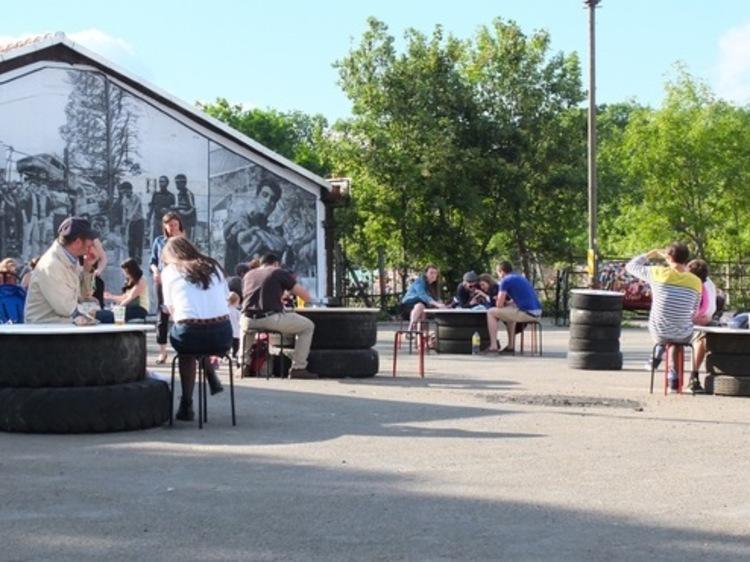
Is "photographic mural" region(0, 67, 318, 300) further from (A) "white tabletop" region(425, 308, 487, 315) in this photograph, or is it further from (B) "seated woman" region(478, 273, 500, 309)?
(A) "white tabletop" region(425, 308, 487, 315)

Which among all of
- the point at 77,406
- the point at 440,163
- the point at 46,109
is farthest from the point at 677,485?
the point at 440,163

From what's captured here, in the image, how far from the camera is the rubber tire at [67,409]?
11.8 metres

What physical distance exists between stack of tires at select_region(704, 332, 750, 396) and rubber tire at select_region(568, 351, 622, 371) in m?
4.56

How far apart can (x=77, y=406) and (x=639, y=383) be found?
8.78 meters

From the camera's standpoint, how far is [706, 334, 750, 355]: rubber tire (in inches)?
643

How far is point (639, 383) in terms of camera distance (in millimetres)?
18484

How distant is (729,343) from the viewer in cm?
1639

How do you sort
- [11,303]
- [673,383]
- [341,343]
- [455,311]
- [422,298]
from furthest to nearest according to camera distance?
[422,298]
[455,311]
[341,343]
[673,383]
[11,303]

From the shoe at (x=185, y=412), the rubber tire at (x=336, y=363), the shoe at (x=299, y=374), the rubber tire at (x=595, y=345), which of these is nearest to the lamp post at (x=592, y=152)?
the rubber tire at (x=595, y=345)

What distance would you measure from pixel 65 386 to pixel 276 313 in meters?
6.29

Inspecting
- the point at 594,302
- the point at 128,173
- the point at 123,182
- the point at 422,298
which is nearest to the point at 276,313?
the point at 594,302

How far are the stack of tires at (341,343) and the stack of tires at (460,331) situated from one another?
21.6 ft

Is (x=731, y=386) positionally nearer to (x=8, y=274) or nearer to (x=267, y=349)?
(x=267, y=349)

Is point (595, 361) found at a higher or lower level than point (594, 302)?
lower
